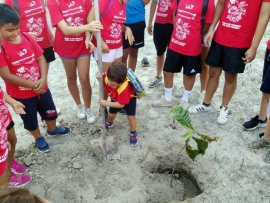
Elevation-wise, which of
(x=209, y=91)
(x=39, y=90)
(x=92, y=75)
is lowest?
(x=92, y=75)

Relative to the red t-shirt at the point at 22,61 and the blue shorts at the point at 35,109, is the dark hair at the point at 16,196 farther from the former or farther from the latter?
the blue shorts at the point at 35,109

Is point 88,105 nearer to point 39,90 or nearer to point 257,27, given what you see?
point 39,90

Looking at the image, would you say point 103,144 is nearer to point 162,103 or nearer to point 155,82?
point 162,103

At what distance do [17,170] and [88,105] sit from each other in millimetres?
1248

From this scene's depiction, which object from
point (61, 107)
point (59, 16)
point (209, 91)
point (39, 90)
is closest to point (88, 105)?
point (61, 107)

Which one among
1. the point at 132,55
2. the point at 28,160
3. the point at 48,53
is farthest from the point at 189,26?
the point at 28,160

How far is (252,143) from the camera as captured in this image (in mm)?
3881

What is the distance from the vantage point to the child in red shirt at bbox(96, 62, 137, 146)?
10.5 ft

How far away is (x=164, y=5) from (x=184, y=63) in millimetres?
948

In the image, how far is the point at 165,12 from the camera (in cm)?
453

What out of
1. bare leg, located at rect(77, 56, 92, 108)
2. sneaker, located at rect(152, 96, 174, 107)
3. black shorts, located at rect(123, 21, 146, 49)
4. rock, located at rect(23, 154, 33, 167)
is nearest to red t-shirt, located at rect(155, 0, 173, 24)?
black shorts, located at rect(123, 21, 146, 49)

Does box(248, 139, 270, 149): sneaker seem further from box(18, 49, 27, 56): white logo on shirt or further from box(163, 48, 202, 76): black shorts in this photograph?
box(18, 49, 27, 56): white logo on shirt

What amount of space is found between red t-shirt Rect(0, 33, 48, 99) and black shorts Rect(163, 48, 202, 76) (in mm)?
1869

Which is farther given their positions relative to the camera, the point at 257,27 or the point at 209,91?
the point at 209,91
